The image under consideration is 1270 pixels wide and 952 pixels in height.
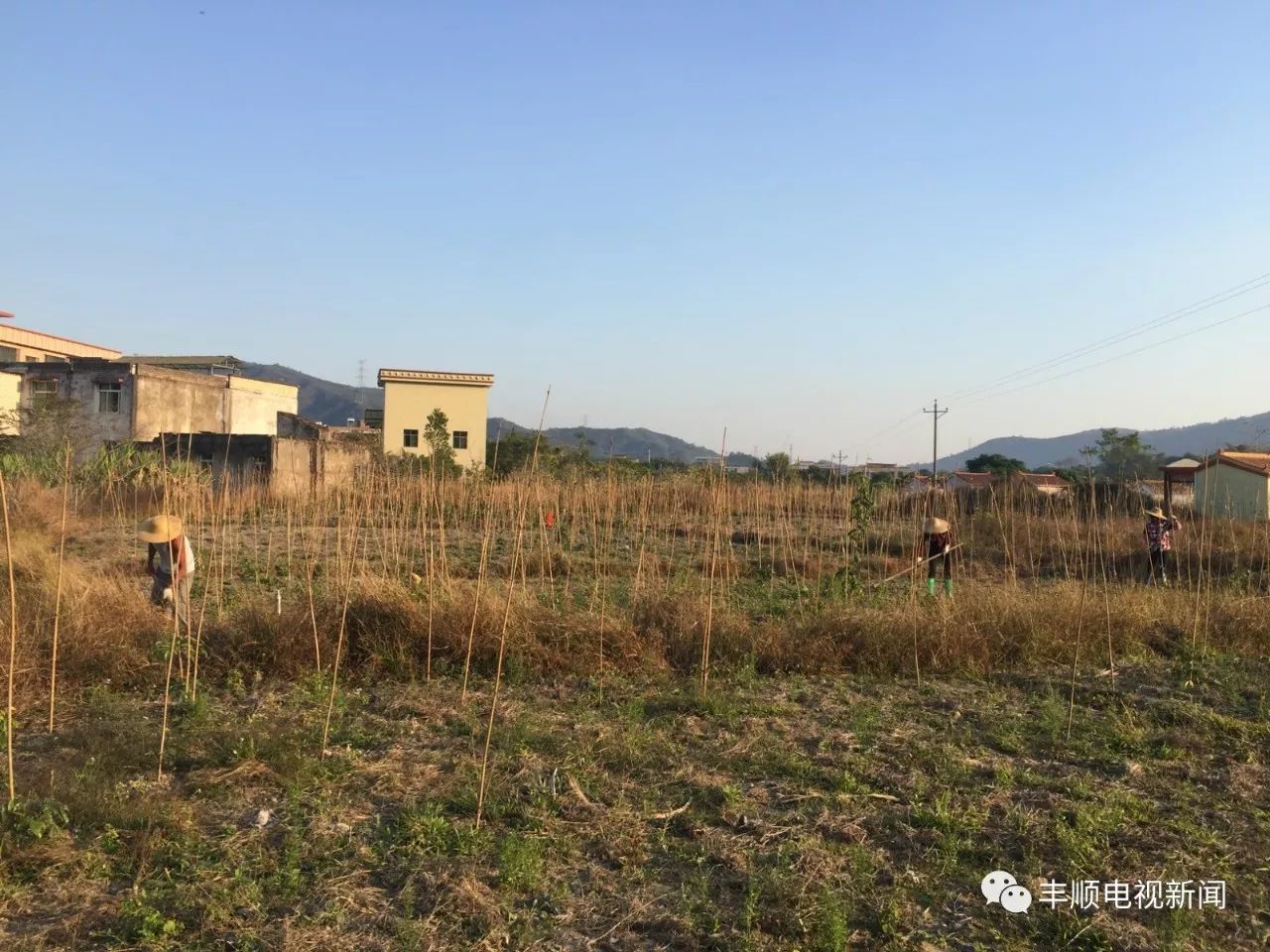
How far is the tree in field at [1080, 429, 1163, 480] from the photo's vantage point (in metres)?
28.7

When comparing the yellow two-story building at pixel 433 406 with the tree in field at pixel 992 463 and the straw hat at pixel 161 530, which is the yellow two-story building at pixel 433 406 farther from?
the straw hat at pixel 161 530

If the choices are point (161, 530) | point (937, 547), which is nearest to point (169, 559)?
point (161, 530)

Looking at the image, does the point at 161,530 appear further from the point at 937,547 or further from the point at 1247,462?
the point at 1247,462

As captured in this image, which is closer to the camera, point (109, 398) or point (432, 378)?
point (109, 398)

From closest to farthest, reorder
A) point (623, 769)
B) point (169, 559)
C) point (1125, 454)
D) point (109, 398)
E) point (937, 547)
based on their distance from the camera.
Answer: point (623, 769)
point (169, 559)
point (937, 547)
point (109, 398)
point (1125, 454)

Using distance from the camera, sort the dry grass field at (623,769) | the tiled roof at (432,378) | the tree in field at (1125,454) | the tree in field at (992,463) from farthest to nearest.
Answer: the tree in field at (992,463)
the tiled roof at (432,378)
the tree in field at (1125,454)
the dry grass field at (623,769)

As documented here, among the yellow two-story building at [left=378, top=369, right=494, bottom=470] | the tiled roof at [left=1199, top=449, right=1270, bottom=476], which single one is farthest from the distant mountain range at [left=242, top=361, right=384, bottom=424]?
the tiled roof at [left=1199, top=449, right=1270, bottom=476]

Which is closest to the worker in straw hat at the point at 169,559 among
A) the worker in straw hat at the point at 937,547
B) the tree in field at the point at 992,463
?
the worker in straw hat at the point at 937,547

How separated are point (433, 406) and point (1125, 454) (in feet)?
84.6

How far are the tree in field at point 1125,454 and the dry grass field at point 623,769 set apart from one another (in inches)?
1022

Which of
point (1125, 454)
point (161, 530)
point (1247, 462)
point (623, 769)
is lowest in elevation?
point (623, 769)

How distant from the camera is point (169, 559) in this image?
203 inches

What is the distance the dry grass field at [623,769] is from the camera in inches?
93.9

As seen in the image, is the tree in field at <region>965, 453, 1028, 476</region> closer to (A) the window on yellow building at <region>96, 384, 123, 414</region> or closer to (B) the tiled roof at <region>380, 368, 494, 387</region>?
(B) the tiled roof at <region>380, 368, 494, 387</region>
